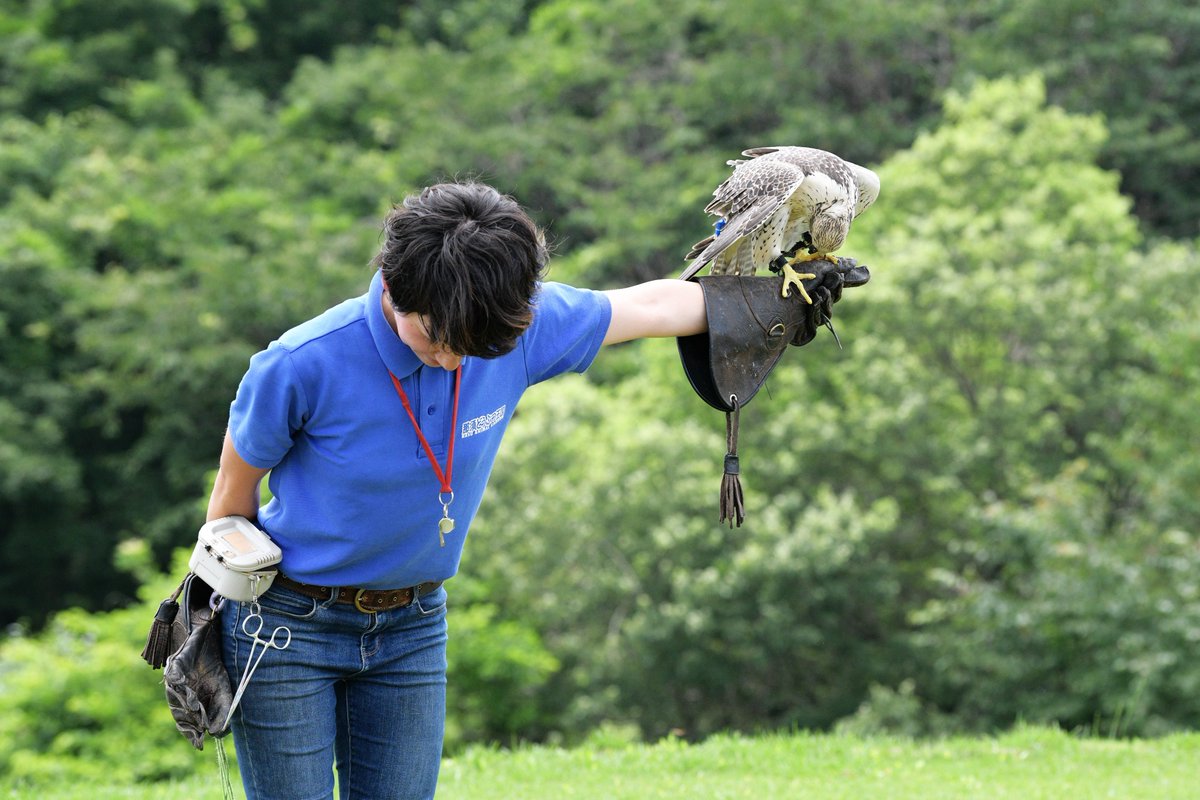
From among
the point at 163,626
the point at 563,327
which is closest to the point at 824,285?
the point at 563,327

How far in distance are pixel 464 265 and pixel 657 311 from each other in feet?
2.18

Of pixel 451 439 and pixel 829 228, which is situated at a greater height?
pixel 829 228

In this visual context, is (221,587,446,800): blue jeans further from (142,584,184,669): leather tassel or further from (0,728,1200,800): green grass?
(0,728,1200,800): green grass

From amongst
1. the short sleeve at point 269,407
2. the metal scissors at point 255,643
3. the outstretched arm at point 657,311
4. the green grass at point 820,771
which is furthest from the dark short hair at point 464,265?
the green grass at point 820,771

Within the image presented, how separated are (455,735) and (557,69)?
12942 millimetres

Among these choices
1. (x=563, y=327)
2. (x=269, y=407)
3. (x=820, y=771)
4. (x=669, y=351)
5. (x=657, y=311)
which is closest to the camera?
(x=269, y=407)

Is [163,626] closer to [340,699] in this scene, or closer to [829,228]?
[340,699]

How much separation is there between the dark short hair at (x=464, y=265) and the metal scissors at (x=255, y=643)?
68cm

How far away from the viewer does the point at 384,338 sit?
2.31m

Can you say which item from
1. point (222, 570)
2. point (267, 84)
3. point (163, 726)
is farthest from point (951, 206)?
point (267, 84)

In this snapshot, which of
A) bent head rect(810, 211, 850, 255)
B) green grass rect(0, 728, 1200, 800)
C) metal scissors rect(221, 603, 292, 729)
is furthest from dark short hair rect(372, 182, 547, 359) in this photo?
green grass rect(0, 728, 1200, 800)

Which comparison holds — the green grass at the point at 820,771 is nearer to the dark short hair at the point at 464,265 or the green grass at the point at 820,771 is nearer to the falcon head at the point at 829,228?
the falcon head at the point at 829,228

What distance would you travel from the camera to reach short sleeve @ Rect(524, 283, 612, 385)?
8.29 ft

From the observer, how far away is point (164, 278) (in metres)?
17.3
